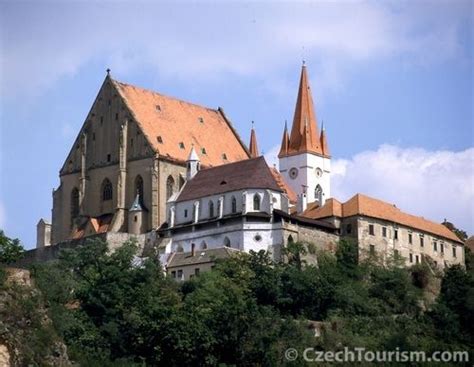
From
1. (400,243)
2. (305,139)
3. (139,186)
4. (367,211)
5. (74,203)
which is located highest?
(305,139)

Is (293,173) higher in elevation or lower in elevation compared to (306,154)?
lower

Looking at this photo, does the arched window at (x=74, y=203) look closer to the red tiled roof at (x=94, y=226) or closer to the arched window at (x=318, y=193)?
the red tiled roof at (x=94, y=226)

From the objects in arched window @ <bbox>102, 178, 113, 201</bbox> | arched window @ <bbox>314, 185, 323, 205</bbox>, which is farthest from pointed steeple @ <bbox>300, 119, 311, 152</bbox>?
arched window @ <bbox>102, 178, 113, 201</bbox>

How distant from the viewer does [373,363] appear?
65188mm

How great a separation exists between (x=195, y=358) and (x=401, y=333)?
13029mm

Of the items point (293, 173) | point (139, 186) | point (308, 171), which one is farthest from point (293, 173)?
point (139, 186)

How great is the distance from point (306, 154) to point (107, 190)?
14572 millimetres

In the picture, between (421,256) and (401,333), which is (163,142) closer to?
(421,256)

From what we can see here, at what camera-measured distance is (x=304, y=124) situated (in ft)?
330

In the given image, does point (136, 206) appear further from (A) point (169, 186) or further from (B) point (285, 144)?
(B) point (285, 144)

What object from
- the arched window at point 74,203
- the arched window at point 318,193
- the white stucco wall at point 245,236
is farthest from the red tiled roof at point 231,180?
the arched window at point 318,193

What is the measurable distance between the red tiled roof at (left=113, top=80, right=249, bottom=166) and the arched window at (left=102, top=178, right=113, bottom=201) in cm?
400

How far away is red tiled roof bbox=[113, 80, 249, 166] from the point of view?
90.8m

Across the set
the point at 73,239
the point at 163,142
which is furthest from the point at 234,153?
the point at 73,239
